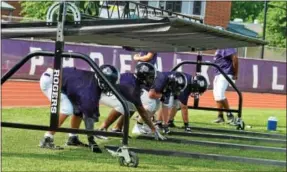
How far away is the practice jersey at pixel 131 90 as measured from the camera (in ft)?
28.7

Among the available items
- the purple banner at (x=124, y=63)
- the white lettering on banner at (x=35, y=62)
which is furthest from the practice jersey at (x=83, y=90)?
the white lettering on banner at (x=35, y=62)

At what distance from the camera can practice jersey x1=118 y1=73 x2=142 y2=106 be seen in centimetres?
876

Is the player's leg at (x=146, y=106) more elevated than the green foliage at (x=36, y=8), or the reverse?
the green foliage at (x=36, y=8)

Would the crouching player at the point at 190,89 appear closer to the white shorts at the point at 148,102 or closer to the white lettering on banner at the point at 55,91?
the white shorts at the point at 148,102

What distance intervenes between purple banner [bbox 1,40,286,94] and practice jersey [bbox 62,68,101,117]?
35.7 feet

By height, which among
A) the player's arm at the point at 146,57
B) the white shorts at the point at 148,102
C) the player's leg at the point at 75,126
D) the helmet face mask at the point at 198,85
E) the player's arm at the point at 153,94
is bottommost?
the player's leg at the point at 75,126

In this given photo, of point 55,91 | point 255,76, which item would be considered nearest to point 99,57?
point 255,76

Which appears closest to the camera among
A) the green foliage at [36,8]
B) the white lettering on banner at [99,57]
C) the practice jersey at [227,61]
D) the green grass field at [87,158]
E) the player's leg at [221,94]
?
the green grass field at [87,158]

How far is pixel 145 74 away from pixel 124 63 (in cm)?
1743

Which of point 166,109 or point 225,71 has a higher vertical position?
point 225,71

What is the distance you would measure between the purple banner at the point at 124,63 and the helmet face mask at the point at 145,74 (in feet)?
33.7

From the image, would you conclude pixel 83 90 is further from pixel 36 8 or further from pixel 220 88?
pixel 36 8

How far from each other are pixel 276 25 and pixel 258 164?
54031 millimetres

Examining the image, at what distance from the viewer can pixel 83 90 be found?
7.87 metres
